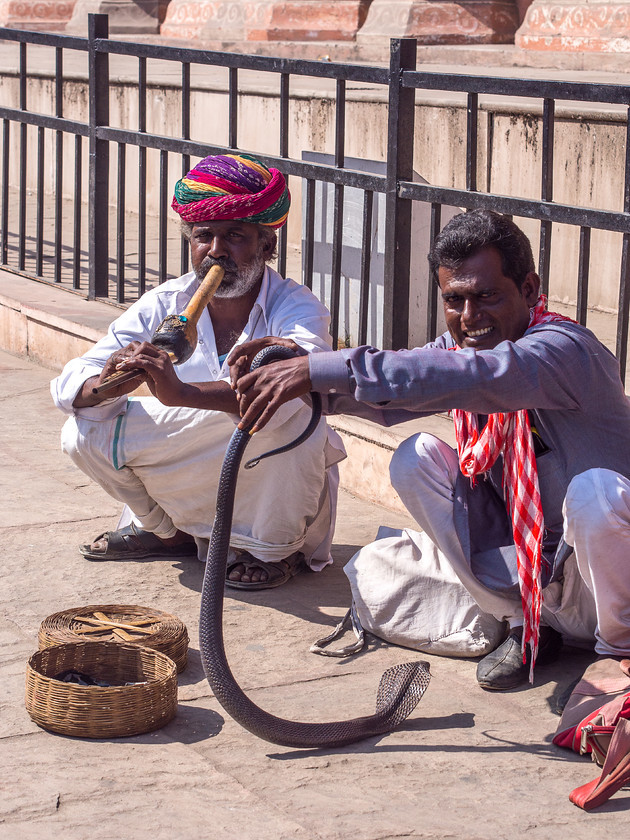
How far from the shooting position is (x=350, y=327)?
220 inches

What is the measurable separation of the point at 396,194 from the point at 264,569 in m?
1.50

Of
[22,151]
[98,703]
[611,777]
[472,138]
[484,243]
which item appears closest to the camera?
[611,777]

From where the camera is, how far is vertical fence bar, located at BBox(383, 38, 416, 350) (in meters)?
4.46

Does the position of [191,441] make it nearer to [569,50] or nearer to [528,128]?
[528,128]

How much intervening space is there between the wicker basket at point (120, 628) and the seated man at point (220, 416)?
52 cm

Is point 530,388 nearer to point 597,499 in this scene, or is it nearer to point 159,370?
point 597,499

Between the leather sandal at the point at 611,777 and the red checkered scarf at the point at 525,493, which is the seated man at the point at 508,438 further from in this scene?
the leather sandal at the point at 611,777

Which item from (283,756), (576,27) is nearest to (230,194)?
(283,756)

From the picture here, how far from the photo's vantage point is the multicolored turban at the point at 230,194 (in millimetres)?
3584

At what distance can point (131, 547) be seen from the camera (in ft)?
12.8

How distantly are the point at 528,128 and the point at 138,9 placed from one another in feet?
32.5

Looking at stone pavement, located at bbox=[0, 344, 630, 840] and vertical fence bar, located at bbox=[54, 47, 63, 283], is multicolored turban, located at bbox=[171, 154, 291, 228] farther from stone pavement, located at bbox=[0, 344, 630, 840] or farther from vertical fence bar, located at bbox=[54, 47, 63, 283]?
vertical fence bar, located at bbox=[54, 47, 63, 283]

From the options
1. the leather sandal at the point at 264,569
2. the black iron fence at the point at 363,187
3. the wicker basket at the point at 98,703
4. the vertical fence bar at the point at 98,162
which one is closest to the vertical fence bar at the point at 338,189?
the black iron fence at the point at 363,187

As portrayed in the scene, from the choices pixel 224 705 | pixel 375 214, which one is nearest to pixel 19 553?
pixel 224 705
